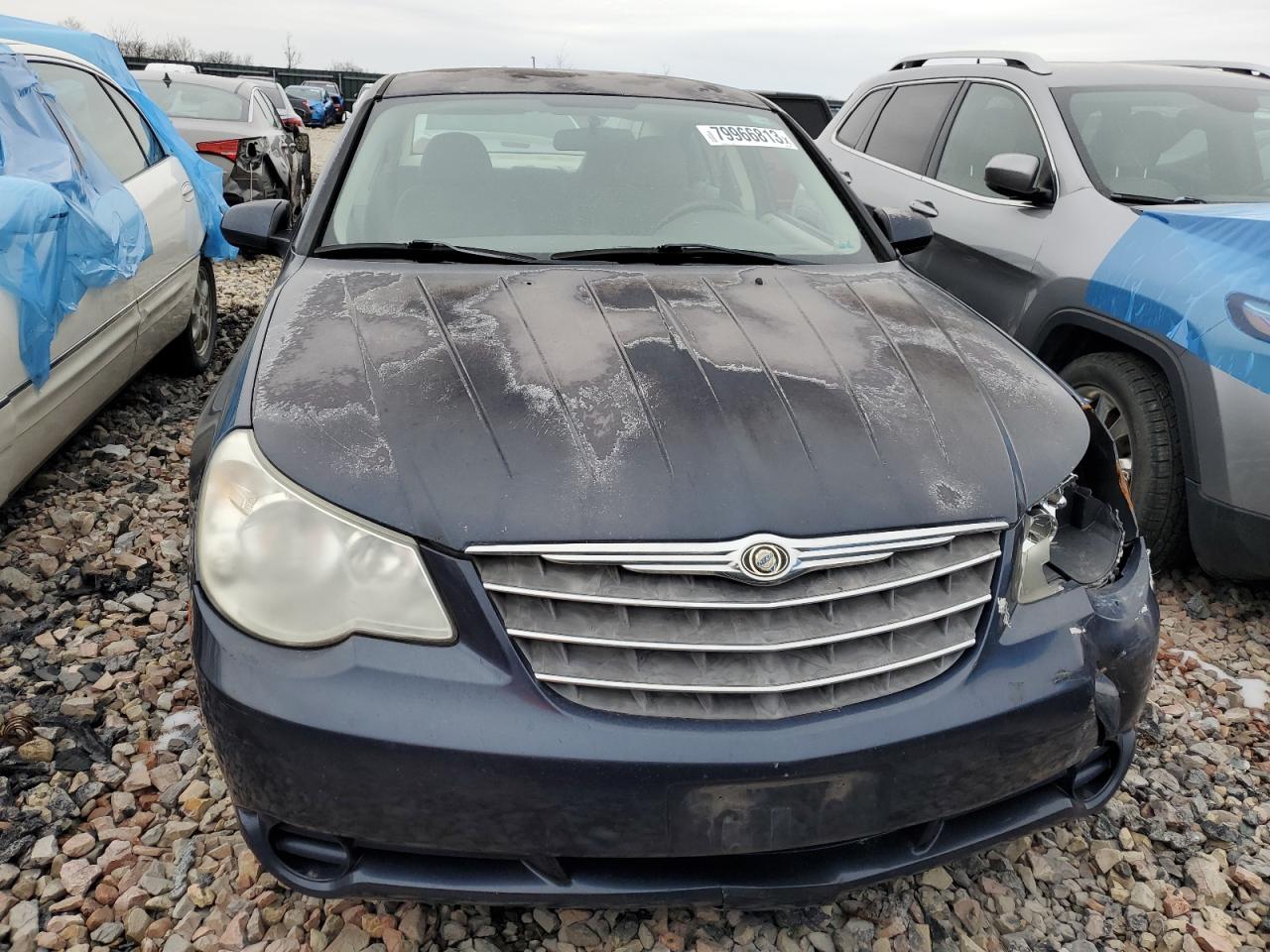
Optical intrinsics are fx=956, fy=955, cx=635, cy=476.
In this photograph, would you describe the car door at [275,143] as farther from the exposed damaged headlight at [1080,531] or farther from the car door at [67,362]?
the exposed damaged headlight at [1080,531]

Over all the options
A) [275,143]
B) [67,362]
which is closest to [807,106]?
[275,143]

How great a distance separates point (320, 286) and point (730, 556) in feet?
4.27

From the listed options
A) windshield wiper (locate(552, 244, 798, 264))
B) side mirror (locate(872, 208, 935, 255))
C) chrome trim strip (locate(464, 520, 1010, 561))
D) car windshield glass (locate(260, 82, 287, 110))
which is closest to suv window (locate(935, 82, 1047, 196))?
side mirror (locate(872, 208, 935, 255))

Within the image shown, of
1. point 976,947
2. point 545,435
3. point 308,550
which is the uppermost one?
point 545,435

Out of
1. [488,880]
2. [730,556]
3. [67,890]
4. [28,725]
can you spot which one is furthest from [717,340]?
[28,725]

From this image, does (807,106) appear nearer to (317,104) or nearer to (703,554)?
(703,554)

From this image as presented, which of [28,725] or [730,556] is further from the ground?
[730,556]

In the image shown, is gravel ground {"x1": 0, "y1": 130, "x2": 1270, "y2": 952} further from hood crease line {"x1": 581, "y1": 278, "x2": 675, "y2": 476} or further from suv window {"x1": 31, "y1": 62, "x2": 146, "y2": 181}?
suv window {"x1": 31, "y1": 62, "x2": 146, "y2": 181}

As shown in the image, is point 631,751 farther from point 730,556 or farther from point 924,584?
point 924,584

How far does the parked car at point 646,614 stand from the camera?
56.3 inches

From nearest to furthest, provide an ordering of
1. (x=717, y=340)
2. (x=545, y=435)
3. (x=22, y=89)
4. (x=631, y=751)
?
1. (x=631, y=751)
2. (x=545, y=435)
3. (x=717, y=340)
4. (x=22, y=89)

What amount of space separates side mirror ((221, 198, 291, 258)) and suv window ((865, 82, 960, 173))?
327cm

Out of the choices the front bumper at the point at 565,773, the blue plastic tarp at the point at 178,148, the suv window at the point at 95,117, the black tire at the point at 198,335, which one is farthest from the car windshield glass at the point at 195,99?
the front bumper at the point at 565,773

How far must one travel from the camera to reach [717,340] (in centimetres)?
201
